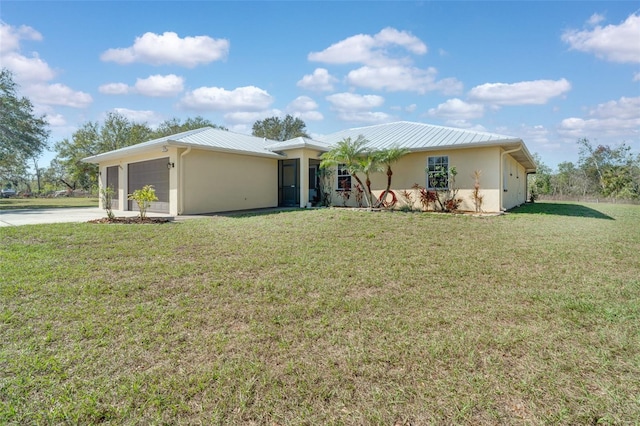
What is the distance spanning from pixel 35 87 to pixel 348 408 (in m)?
31.1

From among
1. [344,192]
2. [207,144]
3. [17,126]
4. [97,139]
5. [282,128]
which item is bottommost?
[344,192]

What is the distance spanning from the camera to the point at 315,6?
1059 centimetres

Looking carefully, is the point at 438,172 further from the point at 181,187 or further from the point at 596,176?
the point at 596,176

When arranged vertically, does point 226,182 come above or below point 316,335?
above

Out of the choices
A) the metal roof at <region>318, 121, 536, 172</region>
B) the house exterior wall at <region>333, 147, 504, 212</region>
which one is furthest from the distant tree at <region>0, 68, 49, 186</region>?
the house exterior wall at <region>333, 147, 504, 212</region>

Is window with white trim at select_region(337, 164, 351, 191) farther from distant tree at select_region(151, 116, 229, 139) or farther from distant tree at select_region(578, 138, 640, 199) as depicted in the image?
distant tree at select_region(151, 116, 229, 139)

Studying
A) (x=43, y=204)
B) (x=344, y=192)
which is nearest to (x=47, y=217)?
(x=344, y=192)

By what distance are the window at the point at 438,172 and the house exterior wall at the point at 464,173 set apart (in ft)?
0.53

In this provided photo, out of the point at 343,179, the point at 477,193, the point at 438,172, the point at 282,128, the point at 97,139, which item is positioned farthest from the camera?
the point at 282,128

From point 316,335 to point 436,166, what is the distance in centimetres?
1162

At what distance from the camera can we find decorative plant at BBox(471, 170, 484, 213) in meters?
12.2

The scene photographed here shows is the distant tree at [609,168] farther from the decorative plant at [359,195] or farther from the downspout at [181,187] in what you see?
the downspout at [181,187]

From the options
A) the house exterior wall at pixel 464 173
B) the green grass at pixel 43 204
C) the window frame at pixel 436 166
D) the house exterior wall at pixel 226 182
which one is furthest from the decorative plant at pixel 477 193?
the green grass at pixel 43 204

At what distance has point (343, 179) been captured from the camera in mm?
15180
